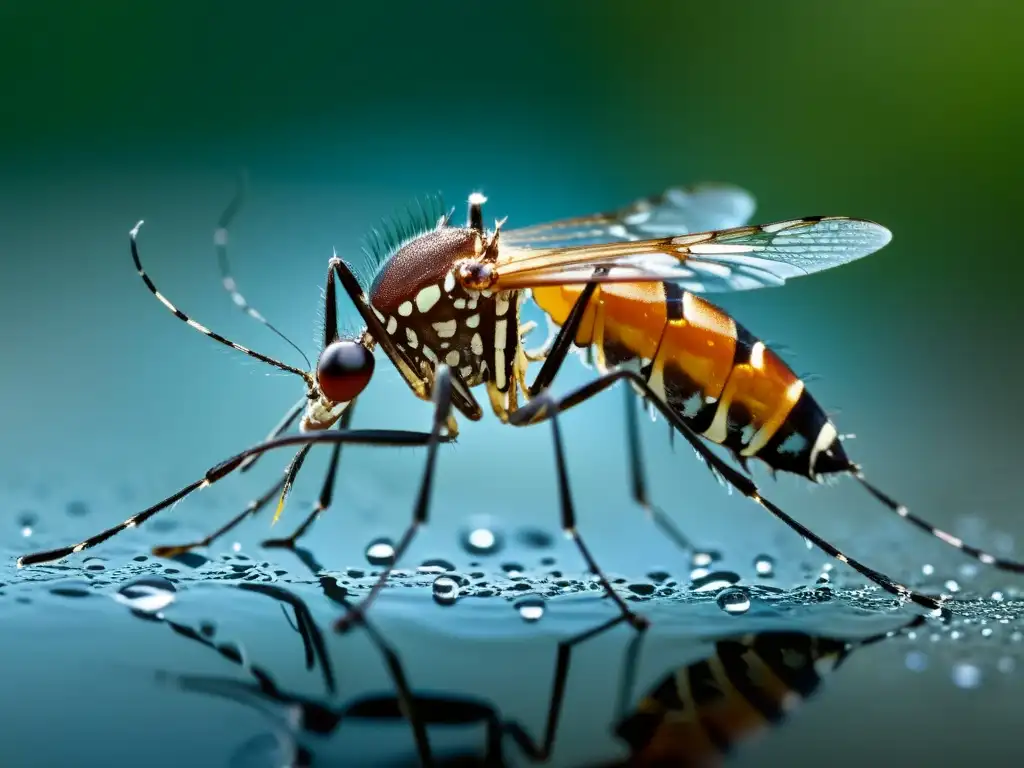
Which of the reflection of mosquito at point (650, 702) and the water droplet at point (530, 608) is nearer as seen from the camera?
the reflection of mosquito at point (650, 702)

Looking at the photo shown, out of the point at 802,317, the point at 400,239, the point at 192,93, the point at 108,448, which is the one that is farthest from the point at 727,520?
the point at 192,93

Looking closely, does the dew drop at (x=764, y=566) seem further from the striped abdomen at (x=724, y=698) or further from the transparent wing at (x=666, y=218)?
the transparent wing at (x=666, y=218)

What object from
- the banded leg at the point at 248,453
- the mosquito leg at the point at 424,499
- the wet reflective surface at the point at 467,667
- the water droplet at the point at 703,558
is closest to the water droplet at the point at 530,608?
the wet reflective surface at the point at 467,667

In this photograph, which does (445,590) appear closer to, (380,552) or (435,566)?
(435,566)

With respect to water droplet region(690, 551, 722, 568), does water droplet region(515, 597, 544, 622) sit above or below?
above

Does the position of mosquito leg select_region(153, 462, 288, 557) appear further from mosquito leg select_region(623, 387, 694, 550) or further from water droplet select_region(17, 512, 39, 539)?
mosquito leg select_region(623, 387, 694, 550)

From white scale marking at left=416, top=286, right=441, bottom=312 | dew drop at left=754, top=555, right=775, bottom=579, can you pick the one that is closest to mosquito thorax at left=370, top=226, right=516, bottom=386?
white scale marking at left=416, top=286, right=441, bottom=312
